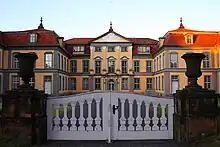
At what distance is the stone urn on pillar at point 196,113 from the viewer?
18.8 feet

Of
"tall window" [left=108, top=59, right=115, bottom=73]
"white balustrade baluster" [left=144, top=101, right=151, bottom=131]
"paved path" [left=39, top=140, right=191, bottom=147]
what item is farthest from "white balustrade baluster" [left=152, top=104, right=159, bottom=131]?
"tall window" [left=108, top=59, right=115, bottom=73]

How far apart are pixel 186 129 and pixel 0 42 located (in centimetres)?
3005

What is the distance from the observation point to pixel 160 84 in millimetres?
34844

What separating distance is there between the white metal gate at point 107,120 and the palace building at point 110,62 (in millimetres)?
25390

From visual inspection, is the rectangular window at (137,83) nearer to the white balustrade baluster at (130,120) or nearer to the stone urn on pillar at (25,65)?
the white balustrade baluster at (130,120)

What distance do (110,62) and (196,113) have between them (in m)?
35.4

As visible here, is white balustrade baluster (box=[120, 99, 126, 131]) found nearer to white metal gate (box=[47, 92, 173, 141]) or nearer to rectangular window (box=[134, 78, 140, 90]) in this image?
white metal gate (box=[47, 92, 173, 141])

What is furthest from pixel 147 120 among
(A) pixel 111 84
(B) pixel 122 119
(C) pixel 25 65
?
(A) pixel 111 84

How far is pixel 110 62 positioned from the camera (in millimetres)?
41031

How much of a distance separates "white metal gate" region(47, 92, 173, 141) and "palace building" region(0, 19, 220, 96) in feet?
83.3

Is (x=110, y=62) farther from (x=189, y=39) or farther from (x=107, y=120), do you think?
(x=107, y=120)

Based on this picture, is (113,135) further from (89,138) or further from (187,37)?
(187,37)

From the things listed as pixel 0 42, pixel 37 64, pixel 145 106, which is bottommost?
pixel 145 106

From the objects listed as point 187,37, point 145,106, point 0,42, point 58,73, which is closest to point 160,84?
point 187,37
